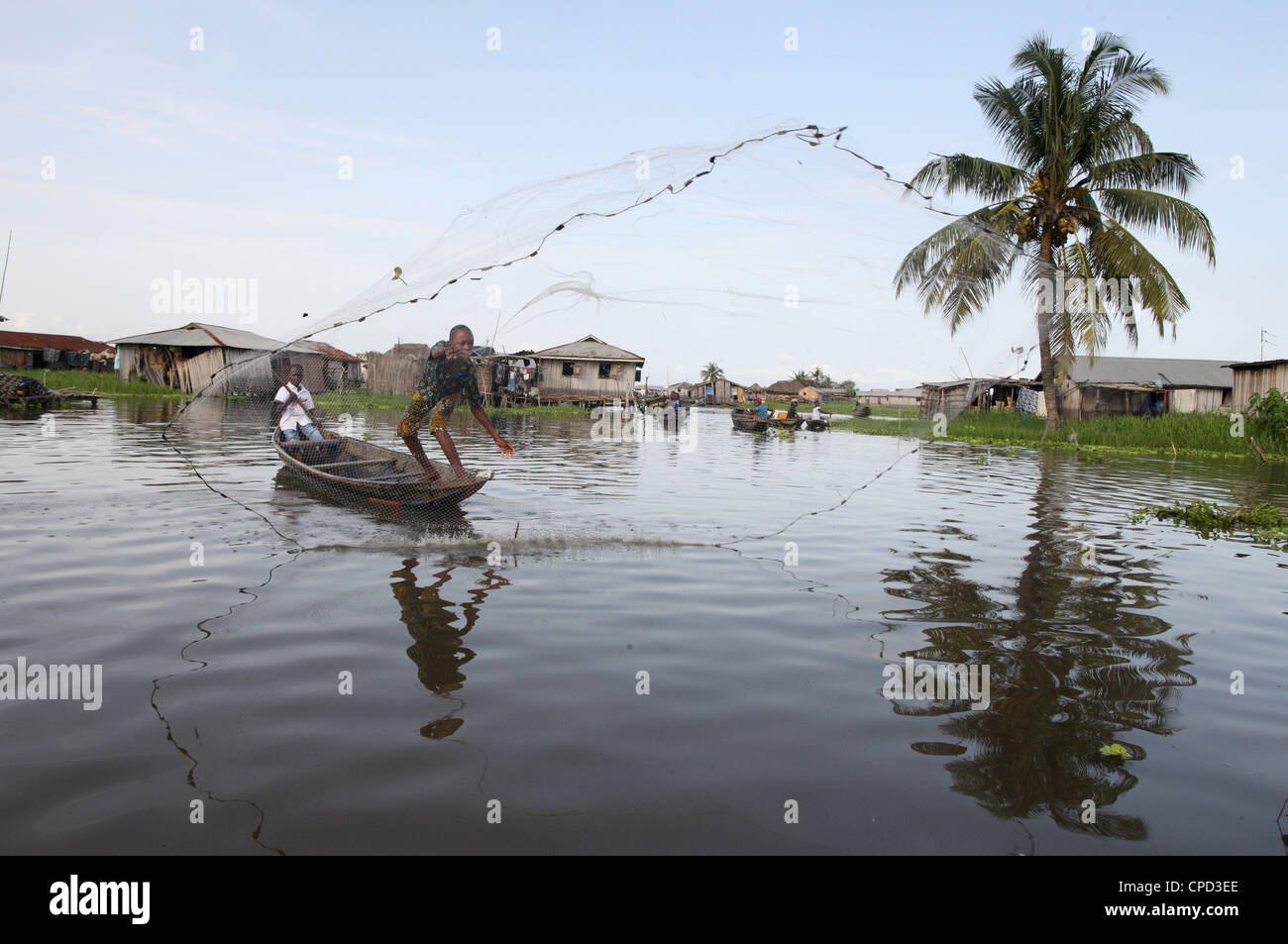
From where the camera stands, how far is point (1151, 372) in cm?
4044

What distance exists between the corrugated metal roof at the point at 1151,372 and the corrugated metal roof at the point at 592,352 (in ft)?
69.5

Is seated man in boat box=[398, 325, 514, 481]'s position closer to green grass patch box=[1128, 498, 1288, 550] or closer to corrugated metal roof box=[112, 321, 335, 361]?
green grass patch box=[1128, 498, 1288, 550]

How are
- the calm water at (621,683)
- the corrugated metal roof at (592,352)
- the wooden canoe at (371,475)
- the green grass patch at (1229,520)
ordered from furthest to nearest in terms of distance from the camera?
1. the corrugated metal roof at (592,352)
2. the green grass patch at (1229,520)
3. the wooden canoe at (371,475)
4. the calm water at (621,683)

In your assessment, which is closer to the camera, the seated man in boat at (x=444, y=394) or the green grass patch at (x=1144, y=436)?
the seated man in boat at (x=444, y=394)

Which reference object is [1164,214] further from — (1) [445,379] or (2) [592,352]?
(2) [592,352]

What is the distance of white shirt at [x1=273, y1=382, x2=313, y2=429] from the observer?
1231 centimetres

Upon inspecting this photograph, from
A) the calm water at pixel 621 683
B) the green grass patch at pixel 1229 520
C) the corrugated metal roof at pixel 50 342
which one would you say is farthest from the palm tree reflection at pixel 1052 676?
the corrugated metal roof at pixel 50 342

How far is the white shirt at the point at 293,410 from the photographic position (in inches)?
485

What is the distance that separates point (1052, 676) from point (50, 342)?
189 feet

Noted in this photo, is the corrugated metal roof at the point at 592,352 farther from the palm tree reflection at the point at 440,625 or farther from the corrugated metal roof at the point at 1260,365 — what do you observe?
the palm tree reflection at the point at 440,625

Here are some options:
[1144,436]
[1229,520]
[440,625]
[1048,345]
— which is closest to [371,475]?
[440,625]

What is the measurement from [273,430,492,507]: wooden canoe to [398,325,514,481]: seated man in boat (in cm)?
37

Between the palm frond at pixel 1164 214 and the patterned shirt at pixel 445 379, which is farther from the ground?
the palm frond at pixel 1164 214
